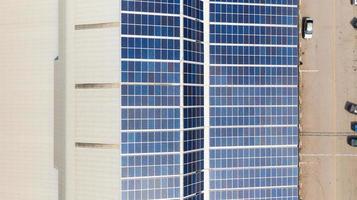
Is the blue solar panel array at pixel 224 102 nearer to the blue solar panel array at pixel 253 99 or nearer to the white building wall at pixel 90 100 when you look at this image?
the blue solar panel array at pixel 253 99

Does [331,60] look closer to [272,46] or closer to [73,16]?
[272,46]

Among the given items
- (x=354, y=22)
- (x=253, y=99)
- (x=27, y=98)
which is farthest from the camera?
(x=354, y=22)

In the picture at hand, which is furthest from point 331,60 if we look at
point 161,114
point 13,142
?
point 13,142

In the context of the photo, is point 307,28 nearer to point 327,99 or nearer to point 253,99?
point 327,99

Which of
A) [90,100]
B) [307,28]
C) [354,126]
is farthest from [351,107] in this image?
[90,100]

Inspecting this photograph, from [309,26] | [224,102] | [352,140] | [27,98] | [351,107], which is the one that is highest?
[309,26]

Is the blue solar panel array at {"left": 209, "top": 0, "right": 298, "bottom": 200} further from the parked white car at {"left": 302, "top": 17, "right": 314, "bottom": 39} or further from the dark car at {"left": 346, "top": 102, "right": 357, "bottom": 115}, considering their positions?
the dark car at {"left": 346, "top": 102, "right": 357, "bottom": 115}
